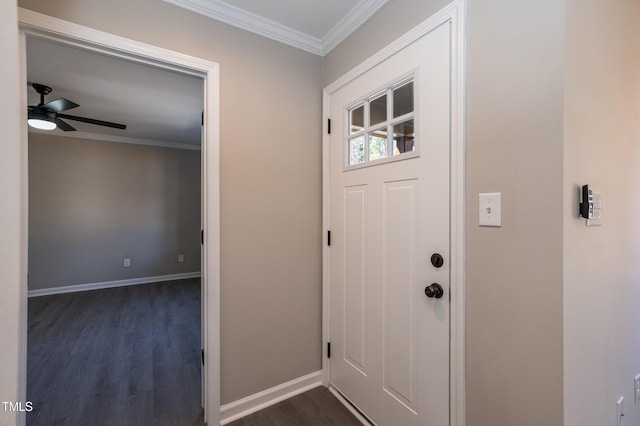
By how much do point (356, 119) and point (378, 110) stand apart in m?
0.19

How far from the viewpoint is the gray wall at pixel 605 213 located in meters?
0.89

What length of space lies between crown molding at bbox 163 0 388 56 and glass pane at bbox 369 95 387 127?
Result: 51 cm

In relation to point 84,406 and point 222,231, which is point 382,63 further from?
point 84,406

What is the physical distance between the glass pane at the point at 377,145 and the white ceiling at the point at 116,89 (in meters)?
1.23

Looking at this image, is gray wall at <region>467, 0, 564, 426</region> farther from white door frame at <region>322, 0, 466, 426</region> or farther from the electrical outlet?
the electrical outlet

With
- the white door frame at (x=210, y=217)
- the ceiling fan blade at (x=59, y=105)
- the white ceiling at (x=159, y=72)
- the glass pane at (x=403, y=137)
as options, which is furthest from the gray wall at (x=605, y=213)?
the ceiling fan blade at (x=59, y=105)

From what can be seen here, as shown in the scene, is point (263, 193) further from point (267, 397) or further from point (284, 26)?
point (267, 397)

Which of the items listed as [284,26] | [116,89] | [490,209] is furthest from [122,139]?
[490,209]

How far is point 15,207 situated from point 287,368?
1673 millimetres

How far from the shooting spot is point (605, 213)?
1.10 m

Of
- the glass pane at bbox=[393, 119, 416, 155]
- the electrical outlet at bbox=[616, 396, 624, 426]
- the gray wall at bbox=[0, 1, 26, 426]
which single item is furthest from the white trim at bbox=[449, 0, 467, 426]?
the gray wall at bbox=[0, 1, 26, 426]

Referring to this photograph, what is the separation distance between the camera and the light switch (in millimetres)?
995

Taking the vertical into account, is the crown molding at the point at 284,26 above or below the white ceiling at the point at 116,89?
below

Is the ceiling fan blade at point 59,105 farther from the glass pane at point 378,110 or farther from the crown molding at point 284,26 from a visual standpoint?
the glass pane at point 378,110
